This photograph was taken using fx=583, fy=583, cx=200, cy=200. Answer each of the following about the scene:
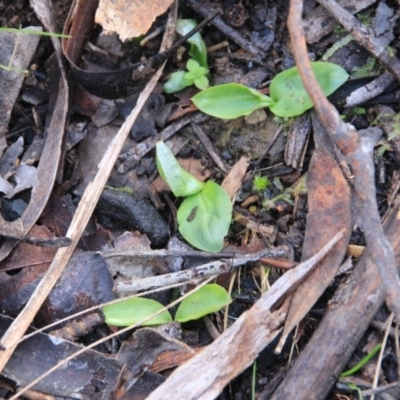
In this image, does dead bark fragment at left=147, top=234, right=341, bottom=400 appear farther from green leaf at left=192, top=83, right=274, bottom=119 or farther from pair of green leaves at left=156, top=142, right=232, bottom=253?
green leaf at left=192, top=83, right=274, bottom=119

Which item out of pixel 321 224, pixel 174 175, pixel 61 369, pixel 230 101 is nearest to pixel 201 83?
pixel 230 101

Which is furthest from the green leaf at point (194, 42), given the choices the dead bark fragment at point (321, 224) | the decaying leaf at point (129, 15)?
the dead bark fragment at point (321, 224)

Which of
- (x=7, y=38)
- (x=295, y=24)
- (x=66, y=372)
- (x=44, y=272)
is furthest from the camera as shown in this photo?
(x=7, y=38)

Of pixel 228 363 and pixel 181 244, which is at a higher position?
pixel 181 244

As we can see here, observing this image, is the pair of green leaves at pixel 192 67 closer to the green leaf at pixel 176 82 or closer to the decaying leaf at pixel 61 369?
the green leaf at pixel 176 82

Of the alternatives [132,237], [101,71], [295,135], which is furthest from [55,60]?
[295,135]

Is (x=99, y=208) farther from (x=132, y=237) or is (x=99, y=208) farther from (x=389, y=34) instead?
(x=389, y=34)
